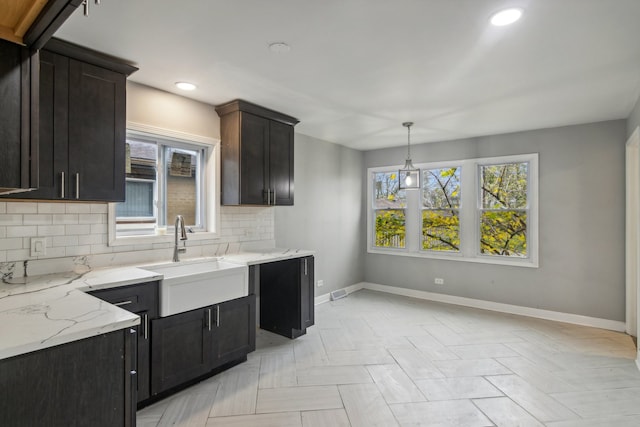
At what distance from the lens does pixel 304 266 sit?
3.63m

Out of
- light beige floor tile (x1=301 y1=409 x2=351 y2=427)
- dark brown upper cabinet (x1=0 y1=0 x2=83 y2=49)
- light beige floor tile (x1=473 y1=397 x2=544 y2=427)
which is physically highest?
dark brown upper cabinet (x1=0 y1=0 x2=83 y2=49)

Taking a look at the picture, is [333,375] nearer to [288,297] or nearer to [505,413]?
[288,297]

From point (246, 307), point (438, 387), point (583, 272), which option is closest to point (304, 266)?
point (246, 307)

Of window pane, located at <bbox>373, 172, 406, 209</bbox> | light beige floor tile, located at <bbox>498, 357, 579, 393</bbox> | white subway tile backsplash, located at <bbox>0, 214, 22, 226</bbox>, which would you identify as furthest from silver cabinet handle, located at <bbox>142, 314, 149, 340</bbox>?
window pane, located at <bbox>373, 172, 406, 209</bbox>

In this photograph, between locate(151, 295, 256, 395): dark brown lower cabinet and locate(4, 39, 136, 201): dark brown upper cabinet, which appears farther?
locate(151, 295, 256, 395): dark brown lower cabinet

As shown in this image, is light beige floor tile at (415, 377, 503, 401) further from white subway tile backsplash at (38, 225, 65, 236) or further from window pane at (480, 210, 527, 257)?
white subway tile backsplash at (38, 225, 65, 236)

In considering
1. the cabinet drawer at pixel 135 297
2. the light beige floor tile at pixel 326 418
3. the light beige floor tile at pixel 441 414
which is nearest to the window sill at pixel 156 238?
the cabinet drawer at pixel 135 297

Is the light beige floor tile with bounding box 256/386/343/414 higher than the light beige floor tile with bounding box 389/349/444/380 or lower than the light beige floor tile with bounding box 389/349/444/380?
lower

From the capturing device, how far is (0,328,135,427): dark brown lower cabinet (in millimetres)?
1158

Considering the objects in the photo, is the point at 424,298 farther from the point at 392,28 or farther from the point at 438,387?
the point at 392,28

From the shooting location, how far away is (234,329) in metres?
2.88

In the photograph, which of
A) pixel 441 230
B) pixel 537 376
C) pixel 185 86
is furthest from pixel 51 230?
pixel 441 230

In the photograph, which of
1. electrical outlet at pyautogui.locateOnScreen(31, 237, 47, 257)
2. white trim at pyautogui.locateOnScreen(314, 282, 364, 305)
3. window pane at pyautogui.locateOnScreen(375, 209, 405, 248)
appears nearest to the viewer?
electrical outlet at pyautogui.locateOnScreen(31, 237, 47, 257)

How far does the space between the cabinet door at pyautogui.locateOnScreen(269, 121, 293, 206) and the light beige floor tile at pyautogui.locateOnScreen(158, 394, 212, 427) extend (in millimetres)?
1994
